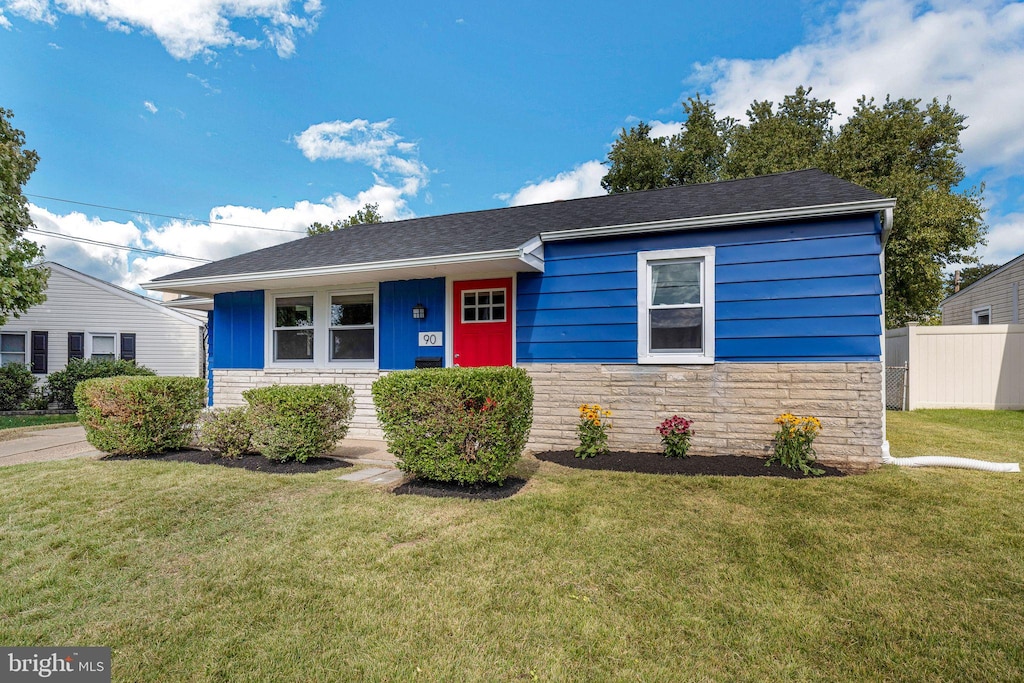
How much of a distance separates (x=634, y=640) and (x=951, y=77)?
23063mm

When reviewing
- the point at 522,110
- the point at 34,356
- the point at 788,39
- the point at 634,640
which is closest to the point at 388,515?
the point at 634,640

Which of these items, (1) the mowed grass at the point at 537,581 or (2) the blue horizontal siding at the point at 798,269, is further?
(2) the blue horizontal siding at the point at 798,269

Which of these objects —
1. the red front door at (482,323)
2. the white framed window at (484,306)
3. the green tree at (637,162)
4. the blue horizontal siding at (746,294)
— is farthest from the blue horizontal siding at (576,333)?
the green tree at (637,162)

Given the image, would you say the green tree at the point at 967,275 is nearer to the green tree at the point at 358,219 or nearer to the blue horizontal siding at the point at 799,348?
the blue horizontal siding at the point at 799,348

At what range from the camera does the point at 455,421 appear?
4.60 m

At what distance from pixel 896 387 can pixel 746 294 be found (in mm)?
8498

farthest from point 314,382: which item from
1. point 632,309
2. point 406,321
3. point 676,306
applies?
point 676,306

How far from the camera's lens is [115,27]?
10.6 metres

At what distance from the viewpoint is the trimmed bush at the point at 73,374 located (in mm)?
14547

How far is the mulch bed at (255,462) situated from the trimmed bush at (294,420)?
0.10 meters

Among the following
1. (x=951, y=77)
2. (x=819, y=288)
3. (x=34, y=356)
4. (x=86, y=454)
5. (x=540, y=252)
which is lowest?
(x=86, y=454)

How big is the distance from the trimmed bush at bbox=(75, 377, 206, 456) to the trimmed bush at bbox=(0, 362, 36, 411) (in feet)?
36.6

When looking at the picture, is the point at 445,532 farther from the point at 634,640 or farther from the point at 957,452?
the point at 957,452

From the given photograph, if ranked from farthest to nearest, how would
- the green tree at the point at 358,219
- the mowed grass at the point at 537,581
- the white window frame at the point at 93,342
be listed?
the green tree at the point at 358,219, the white window frame at the point at 93,342, the mowed grass at the point at 537,581
